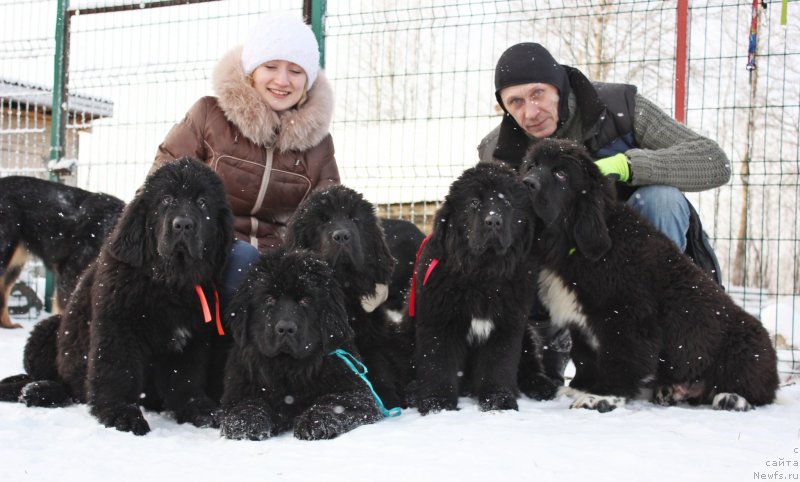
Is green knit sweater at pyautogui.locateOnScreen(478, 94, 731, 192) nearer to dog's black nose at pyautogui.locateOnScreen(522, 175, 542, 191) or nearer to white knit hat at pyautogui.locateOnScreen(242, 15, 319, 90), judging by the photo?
dog's black nose at pyautogui.locateOnScreen(522, 175, 542, 191)

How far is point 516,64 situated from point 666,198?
3.47 feet

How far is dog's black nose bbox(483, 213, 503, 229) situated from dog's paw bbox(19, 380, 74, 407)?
194cm

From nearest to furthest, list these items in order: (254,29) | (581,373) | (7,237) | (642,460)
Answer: (642,460)
(581,373)
(254,29)
(7,237)

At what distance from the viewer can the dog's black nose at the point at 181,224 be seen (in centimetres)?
268

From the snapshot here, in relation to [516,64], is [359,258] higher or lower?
lower

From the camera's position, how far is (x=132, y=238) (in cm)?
280

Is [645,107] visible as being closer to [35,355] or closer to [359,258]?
[359,258]

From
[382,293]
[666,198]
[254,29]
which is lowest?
[382,293]

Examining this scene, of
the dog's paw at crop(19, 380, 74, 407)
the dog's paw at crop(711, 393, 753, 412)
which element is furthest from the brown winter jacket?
the dog's paw at crop(711, 393, 753, 412)

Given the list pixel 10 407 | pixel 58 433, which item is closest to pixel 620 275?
pixel 58 433

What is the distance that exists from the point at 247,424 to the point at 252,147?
1762mm

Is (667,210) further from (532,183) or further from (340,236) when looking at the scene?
(340,236)

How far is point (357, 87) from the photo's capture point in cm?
548

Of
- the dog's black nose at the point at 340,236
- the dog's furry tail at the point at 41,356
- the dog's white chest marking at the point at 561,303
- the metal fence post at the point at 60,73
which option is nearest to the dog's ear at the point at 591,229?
the dog's white chest marking at the point at 561,303
